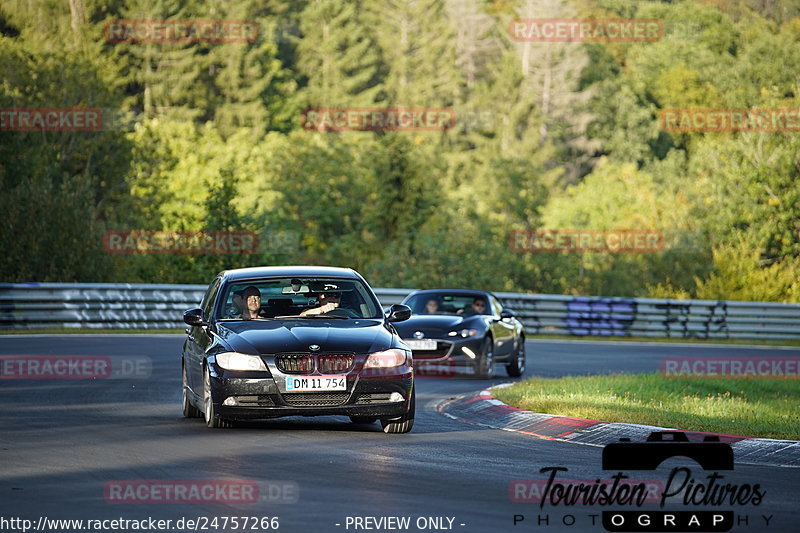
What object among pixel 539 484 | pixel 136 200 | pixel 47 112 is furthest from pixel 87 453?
pixel 136 200

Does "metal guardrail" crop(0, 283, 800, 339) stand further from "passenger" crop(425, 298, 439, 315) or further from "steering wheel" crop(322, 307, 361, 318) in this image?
"steering wheel" crop(322, 307, 361, 318)

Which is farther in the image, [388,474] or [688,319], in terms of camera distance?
[688,319]

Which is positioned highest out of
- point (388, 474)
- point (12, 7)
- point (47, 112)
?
point (12, 7)

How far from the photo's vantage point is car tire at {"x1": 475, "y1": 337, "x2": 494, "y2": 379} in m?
22.9

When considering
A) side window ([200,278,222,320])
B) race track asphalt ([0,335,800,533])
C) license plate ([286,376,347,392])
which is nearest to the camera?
race track asphalt ([0,335,800,533])

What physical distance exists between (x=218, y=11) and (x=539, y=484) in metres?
99.9

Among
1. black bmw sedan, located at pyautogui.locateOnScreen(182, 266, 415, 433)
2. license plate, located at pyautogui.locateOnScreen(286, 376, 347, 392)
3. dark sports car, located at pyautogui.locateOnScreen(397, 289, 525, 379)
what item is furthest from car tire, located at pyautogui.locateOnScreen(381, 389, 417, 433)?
dark sports car, located at pyautogui.locateOnScreen(397, 289, 525, 379)

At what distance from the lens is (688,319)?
40.4 metres

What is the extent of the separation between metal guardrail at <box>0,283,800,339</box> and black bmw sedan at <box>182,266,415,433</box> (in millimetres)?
21345

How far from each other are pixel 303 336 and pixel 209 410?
1.17 meters

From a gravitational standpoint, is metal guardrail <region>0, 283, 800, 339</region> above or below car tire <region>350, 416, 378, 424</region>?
below

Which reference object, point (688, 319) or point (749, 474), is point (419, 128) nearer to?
point (688, 319)

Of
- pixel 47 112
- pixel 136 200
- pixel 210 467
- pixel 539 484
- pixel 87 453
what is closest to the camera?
pixel 539 484

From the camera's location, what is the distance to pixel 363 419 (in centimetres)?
1463
